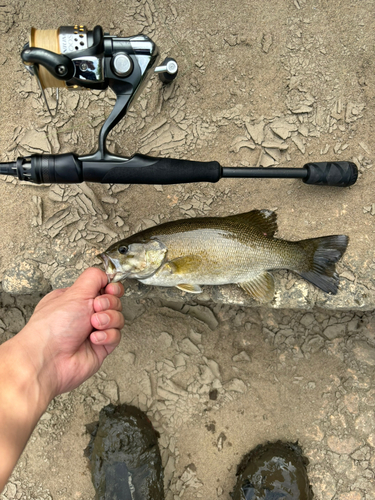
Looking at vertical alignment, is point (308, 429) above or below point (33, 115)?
below

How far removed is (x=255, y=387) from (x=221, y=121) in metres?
2.17

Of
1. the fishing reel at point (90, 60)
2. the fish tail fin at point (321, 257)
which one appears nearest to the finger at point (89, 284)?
the fishing reel at point (90, 60)

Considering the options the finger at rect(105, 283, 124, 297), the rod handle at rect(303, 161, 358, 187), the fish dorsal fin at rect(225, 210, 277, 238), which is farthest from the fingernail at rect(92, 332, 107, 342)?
the rod handle at rect(303, 161, 358, 187)

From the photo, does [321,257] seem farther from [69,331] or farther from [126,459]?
[126,459]

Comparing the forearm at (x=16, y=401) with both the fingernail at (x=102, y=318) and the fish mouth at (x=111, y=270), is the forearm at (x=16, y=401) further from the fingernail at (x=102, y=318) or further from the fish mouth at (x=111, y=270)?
the fish mouth at (x=111, y=270)

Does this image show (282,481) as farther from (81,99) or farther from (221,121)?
(81,99)

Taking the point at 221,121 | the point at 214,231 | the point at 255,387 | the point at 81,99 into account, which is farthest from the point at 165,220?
the point at 255,387

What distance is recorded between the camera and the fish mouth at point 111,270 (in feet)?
7.30

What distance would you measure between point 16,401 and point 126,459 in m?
1.50

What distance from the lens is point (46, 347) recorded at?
2010mm

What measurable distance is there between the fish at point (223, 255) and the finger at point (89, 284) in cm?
12

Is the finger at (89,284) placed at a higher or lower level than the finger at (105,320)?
higher

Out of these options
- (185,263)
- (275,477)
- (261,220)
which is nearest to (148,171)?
(185,263)

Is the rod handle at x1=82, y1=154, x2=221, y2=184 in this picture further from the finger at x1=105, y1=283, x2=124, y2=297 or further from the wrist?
the wrist
